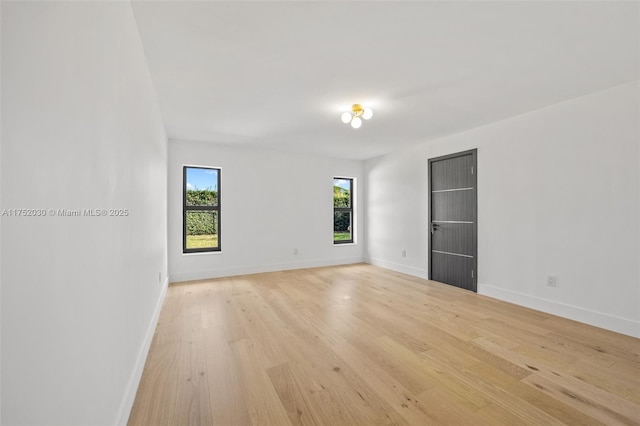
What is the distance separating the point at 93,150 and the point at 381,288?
3.84 metres

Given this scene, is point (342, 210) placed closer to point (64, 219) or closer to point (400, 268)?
point (400, 268)

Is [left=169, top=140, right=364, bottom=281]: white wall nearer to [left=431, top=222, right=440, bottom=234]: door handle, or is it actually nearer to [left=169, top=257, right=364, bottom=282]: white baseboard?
[left=169, top=257, right=364, bottom=282]: white baseboard

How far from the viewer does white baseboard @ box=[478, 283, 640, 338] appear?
2.57 meters

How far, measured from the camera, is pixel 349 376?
6.21 feet

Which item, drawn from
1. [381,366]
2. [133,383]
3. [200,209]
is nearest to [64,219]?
[133,383]

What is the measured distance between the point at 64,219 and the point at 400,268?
5.10 m

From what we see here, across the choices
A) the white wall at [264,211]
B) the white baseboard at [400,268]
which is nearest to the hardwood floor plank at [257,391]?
the white wall at [264,211]

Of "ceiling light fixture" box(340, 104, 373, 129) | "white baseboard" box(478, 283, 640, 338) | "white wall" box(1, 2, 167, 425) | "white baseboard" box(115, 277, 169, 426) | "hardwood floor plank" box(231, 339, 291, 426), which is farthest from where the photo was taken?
"ceiling light fixture" box(340, 104, 373, 129)

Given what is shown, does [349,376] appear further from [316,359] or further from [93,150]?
[93,150]

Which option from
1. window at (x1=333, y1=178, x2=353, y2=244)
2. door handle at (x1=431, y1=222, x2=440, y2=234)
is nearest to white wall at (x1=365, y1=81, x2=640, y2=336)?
door handle at (x1=431, y1=222, x2=440, y2=234)

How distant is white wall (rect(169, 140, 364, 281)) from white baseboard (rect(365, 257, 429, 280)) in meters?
0.48

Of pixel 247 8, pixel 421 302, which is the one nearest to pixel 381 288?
pixel 421 302

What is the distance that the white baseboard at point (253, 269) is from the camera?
14.9 ft

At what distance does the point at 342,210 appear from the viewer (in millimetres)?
6270
